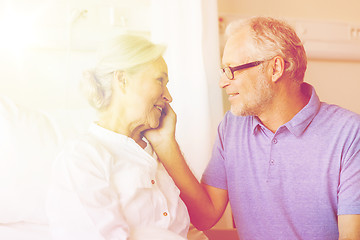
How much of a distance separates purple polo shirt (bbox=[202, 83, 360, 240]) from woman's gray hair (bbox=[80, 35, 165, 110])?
45 cm

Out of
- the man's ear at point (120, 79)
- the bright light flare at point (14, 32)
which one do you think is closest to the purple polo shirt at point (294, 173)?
the man's ear at point (120, 79)

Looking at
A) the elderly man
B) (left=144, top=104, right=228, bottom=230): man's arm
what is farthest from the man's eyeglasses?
(left=144, top=104, right=228, bottom=230): man's arm

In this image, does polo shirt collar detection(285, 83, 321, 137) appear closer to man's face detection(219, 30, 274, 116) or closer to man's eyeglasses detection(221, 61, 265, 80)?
man's face detection(219, 30, 274, 116)

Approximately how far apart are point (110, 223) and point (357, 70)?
179 cm

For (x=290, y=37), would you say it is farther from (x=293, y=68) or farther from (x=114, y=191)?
(x=114, y=191)

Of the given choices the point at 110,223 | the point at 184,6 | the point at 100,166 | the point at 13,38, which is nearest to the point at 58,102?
the point at 13,38

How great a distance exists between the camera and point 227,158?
48.7 inches

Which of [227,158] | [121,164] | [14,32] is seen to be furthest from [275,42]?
[14,32]

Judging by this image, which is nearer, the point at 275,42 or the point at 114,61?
the point at 114,61

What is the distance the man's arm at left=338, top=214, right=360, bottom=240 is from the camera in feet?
3.38

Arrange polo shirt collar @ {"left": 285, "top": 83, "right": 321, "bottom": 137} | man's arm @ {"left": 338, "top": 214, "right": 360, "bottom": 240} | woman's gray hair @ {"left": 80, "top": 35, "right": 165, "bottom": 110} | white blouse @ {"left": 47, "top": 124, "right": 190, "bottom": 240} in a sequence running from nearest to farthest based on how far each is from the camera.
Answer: white blouse @ {"left": 47, "top": 124, "right": 190, "bottom": 240}
woman's gray hair @ {"left": 80, "top": 35, "right": 165, "bottom": 110}
man's arm @ {"left": 338, "top": 214, "right": 360, "bottom": 240}
polo shirt collar @ {"left": 285, "top": 83, "right": 321, "bottom": 137}

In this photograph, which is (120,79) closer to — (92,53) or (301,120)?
(92,53)

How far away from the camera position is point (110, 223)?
2.60 feet

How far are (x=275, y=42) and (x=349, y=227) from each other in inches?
22.7
